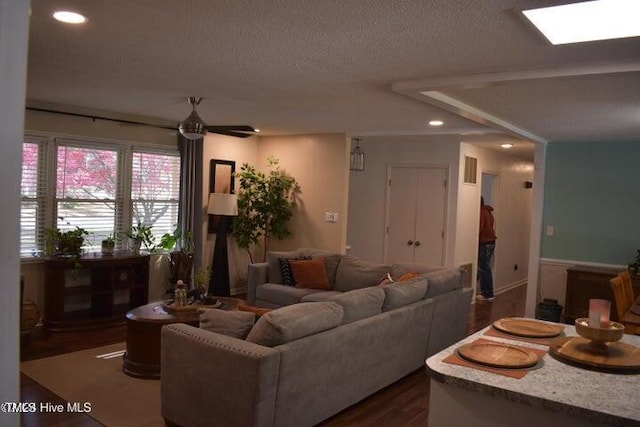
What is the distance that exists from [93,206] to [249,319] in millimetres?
3571

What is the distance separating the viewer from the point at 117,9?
2436mm

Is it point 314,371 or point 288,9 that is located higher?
A: point 288,9

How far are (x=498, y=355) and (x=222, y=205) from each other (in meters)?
5.20

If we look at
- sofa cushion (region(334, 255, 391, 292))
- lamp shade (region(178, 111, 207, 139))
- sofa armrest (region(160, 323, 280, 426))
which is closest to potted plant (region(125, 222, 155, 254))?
lamp shade (region(178, 111, 207, 139))

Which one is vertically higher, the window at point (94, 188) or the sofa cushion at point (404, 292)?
the window at point (94, 188)

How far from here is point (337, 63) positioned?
3.21 m

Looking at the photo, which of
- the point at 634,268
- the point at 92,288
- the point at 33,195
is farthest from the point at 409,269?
the point at 33,195

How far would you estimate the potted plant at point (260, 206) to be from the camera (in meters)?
7.18

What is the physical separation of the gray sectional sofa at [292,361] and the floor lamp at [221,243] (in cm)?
324

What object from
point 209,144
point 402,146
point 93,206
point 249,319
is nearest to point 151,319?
point 249,319

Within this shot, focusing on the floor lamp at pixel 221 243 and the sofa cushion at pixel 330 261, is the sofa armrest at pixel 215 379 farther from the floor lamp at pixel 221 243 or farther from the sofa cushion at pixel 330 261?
the floor lamp at pixel 221 243

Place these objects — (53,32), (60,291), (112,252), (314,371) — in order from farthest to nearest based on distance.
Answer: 1. (112,252)
2. (60,291)
3. (314,371)
4. (53,32)

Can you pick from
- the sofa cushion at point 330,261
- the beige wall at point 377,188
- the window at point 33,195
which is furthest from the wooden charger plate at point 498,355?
the beige wall at point 377,188

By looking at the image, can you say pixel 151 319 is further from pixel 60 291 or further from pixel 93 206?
pixel 93 206
